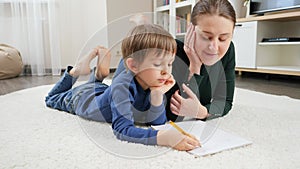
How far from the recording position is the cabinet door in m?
2.06

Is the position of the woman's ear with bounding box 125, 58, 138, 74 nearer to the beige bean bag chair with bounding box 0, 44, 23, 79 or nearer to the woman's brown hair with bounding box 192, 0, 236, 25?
the woman's brown hair with bounding box 192, 0, 236, 25

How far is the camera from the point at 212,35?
659 mm

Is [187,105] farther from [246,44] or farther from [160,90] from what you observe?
[246,44]

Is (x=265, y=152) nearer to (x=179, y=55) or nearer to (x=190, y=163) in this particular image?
(x=190, y=163)

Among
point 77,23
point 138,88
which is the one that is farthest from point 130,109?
point 77,23

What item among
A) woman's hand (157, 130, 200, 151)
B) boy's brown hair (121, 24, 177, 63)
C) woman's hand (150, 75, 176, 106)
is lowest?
woman's hand (157, 130, 200, 151)

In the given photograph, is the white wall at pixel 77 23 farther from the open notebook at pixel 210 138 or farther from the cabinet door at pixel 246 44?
the open notebook at pixel 210 138

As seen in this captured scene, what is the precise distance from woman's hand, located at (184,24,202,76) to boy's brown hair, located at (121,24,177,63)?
81 mm

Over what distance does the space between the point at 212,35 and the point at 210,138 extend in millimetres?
257

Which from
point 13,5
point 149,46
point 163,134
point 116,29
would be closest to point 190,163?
point 163,134

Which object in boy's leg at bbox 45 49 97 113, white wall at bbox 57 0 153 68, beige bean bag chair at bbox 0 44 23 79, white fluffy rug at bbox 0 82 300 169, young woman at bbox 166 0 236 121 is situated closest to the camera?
white fluffy rug at bbox 0 82 300 169

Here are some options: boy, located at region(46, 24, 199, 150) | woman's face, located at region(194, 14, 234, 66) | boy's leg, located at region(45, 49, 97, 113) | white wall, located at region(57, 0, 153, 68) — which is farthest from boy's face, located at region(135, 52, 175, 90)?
white wall, located at region(57, 0, 153, 68)

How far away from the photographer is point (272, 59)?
2.14 meters

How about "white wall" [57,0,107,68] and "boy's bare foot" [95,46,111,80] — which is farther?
"white wall" [57,0,107,68]
